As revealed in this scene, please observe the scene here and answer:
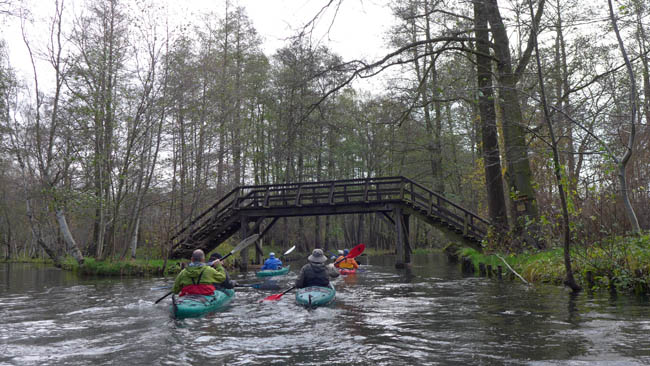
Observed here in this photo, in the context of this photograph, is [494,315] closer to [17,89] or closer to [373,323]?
[373,323]

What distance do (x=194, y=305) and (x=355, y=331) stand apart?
320 centimetres

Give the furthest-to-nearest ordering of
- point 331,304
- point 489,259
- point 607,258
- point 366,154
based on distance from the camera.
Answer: point 366,154, point 489,259, point 331,304, point 607,258

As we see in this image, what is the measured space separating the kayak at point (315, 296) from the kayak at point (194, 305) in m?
1.62

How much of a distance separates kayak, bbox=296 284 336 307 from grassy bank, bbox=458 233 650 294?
494cm

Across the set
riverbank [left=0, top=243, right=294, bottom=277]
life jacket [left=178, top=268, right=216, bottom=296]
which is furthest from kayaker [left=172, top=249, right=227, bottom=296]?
riverbank [left=0, top=243, right=294, bottom=277]

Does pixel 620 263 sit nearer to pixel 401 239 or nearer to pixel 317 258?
pixel 317 258

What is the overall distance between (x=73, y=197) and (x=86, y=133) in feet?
8.75

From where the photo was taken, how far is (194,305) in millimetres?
8656

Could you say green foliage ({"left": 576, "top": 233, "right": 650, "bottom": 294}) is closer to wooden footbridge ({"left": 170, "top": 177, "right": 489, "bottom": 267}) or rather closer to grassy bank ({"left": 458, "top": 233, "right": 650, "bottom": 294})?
grassy bank ({"left": 458, "top": 233, "right": 650, "bottom": 294})

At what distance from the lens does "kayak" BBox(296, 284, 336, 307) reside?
371 inches

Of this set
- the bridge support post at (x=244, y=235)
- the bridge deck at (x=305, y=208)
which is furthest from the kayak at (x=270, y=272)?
the bridge support post at (x=244, y=235)

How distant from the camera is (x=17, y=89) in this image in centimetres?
2172

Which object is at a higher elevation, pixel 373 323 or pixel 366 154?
pixel 366 154

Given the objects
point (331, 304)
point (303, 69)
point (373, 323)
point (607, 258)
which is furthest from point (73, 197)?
point (607, 258)
